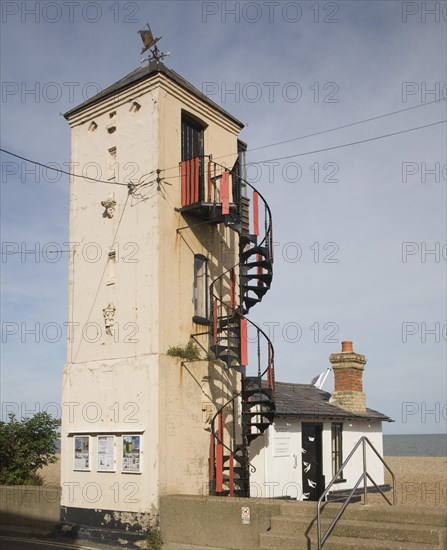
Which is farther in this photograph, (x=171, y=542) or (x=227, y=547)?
(x=171, y=542)

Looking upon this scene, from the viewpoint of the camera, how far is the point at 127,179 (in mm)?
14094

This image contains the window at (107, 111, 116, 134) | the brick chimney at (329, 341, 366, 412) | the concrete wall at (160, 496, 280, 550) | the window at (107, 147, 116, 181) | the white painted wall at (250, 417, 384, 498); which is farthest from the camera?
the brick chimney at (329, 341, 366, 412)

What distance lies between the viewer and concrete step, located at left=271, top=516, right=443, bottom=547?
28.5ft

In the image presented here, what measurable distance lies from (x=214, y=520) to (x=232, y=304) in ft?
16.8

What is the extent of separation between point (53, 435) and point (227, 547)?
24.5 feet

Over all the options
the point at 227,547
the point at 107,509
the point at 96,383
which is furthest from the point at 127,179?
the point at 227,547

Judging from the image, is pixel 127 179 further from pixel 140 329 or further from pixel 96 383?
pixel 96 383

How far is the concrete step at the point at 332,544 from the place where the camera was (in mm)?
8627

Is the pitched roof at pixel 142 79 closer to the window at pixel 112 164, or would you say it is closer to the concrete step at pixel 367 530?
the window at pixel 112 164

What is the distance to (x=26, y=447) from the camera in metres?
16.3

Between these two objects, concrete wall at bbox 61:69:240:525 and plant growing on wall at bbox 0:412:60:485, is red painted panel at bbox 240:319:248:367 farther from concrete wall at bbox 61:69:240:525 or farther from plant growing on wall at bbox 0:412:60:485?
plant growing on wall at bbox 0:412:60:485

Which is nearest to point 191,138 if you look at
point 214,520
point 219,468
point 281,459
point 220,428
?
point 220,428

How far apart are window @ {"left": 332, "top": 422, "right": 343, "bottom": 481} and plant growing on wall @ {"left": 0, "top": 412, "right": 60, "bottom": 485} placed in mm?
7524

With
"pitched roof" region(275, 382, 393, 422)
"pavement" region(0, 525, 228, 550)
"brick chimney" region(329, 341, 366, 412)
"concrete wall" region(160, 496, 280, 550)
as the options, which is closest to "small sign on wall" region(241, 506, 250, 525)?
"concrete wall" region(160, 496, 280, 550)
